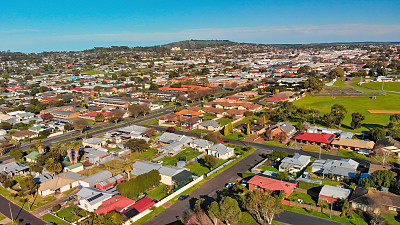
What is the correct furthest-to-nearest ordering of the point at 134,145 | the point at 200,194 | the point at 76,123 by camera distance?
the point at 76,123 < the point at 134,145 < the point at 200,194

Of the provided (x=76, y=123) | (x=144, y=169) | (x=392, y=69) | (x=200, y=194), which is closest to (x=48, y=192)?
(x=144, y=169)

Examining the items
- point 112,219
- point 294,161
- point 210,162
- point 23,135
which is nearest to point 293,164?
point 294,161

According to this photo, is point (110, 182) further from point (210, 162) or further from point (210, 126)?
point (210, 126)

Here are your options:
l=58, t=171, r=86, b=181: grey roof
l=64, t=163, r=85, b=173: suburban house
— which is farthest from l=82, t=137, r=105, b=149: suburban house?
l=58, t=171, r=86, b=181: grey roof

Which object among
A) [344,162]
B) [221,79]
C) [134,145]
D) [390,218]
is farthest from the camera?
[221,79]

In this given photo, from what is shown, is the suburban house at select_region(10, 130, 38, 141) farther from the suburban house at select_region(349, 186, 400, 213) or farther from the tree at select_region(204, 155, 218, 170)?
the suburban house at select_region(349, 186, 400, 213)

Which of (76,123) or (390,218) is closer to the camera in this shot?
(390,218)

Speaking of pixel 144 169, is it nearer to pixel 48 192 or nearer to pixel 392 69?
pixel 48 192
